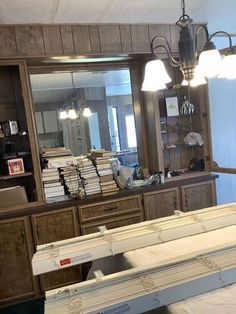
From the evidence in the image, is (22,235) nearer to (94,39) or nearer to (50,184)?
(50,184)

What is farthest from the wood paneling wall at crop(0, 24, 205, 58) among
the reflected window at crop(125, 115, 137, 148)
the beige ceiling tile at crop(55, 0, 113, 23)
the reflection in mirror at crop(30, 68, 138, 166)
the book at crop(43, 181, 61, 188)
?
the book at crop(43, 181, 61, 188)

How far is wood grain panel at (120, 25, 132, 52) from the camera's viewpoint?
109 inches

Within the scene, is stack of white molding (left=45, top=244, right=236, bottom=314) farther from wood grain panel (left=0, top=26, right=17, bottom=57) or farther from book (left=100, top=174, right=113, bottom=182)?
wood grain panel (left=0, top=26, right=17, bottom=57)

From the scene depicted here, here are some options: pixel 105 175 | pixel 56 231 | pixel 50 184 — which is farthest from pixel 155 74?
pixel 56 231

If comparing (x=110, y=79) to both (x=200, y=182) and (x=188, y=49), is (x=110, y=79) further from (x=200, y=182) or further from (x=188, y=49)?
(x=188, y=49)

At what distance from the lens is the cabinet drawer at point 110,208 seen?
2.72 metres

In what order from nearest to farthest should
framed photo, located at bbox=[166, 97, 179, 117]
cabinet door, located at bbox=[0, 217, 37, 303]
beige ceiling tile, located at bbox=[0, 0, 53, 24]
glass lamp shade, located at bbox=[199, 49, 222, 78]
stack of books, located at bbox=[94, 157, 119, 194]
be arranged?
glass lamp shade, located at bbox=[199, 49, 222, 78] → beige ceiling tile, located at bbox=[0, 0, 53, 24] → cabinet door, located at bbox=[0, 217, 37, 303] → stack of books, located at bbox=[94, 157, 119, 194] → framed photo, located at bbox=[166, 97, 179, 117]

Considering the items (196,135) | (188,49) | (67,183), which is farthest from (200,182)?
(188,49)

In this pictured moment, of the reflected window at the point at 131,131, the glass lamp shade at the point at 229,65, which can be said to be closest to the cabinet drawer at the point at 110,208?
the reflected window at the point at 131,131

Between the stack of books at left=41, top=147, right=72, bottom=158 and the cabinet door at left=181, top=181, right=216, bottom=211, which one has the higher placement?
the stack of books at left=41, top=147, right=72, bottom=158

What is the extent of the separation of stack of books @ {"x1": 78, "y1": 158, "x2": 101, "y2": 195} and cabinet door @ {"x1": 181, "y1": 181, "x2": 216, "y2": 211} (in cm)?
89

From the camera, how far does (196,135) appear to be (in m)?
3.25

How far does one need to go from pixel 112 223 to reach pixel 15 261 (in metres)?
0.92

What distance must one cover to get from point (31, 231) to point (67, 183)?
21.4 inches
